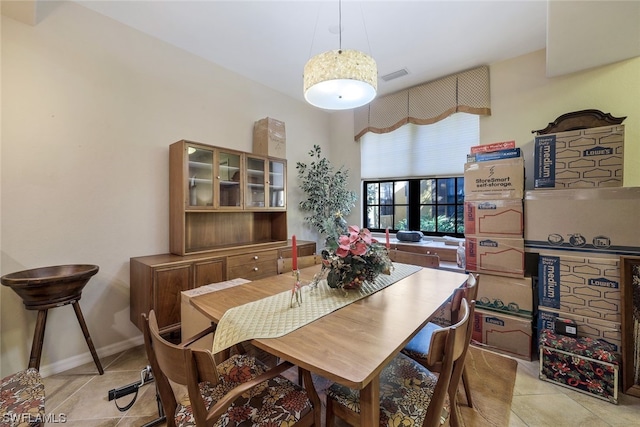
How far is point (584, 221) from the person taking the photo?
6.81 feet

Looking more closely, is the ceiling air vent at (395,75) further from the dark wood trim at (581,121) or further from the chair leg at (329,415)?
the chair leg at (329,415)

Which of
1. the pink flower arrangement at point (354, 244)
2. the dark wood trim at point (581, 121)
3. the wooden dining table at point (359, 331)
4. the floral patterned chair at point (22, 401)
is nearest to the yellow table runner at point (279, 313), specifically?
the wooden dining table at point (359, 331)

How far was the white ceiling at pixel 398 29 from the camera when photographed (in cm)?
201

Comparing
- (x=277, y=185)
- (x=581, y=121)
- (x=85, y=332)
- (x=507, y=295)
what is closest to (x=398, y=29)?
(x=581, y=121)

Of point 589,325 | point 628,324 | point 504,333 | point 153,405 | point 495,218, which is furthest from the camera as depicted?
point 495,218

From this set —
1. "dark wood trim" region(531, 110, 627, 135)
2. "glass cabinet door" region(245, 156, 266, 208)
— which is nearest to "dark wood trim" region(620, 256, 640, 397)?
"dark wood trim" region(531, 110, 627, 135)

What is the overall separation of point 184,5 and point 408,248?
3386 mm

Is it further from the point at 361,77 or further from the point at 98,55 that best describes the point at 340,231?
the point at 98,55

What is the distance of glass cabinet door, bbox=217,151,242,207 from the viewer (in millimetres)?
2816

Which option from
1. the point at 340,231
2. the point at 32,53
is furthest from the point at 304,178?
the point at 32,53

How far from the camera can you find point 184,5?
2.20 metres

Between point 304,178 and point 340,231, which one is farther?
point 304,178

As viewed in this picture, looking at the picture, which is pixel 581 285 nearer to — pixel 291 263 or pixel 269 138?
pixel 291 263

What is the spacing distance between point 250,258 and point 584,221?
2.98m
